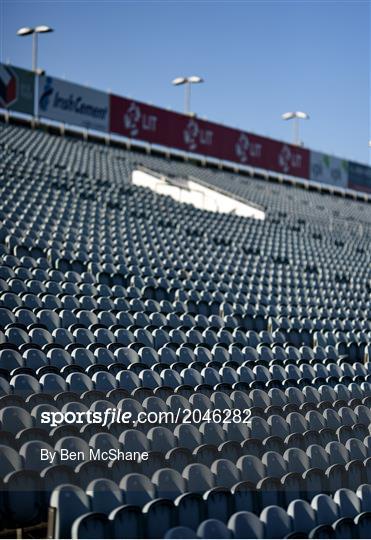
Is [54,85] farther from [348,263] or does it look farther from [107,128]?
[348,263]

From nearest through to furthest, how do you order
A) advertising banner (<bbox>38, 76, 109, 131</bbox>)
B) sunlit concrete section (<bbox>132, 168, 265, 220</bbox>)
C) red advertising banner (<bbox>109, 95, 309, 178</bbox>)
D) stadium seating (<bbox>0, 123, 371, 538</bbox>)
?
stadium seating (<bbox>0, 123, 371, 538</bbox>) → sunlit concrete section (<bbox>132, 168, 265, 220</bbox>) → advertising banner (<bbox>38, 76, 109, 131</bbox>) → red advertising banner (<bbox>109, 95, 309, 178</bbox>)

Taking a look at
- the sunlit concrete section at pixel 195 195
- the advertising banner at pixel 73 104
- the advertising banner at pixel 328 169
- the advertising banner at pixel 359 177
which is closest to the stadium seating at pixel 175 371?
the sunlit concrete section at pixel 195 195

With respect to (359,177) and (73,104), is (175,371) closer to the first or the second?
(73,104)

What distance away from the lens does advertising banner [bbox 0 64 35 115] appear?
95.6 ft

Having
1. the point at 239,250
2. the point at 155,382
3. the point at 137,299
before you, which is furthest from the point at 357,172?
the point at 155,382

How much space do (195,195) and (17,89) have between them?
933cm

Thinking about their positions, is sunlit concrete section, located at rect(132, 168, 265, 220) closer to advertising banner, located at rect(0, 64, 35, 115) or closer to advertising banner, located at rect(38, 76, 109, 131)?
advertising banner, located at rect(38, 76, 109, 131)

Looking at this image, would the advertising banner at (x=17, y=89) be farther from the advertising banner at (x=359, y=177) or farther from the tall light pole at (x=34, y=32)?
the advertising banner at (x=359, y=177)

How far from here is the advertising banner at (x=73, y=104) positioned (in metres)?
30.6

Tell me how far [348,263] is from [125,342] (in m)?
11.7

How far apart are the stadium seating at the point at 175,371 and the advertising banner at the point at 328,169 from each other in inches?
856

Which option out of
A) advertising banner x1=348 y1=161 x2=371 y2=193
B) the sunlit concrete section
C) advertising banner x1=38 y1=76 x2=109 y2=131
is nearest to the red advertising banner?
advertising banner x1=38 y1=76 x2=109 y2=131

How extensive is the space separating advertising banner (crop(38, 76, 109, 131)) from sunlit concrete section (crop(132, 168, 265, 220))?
5948 mm

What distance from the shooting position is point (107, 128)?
33.0 m
